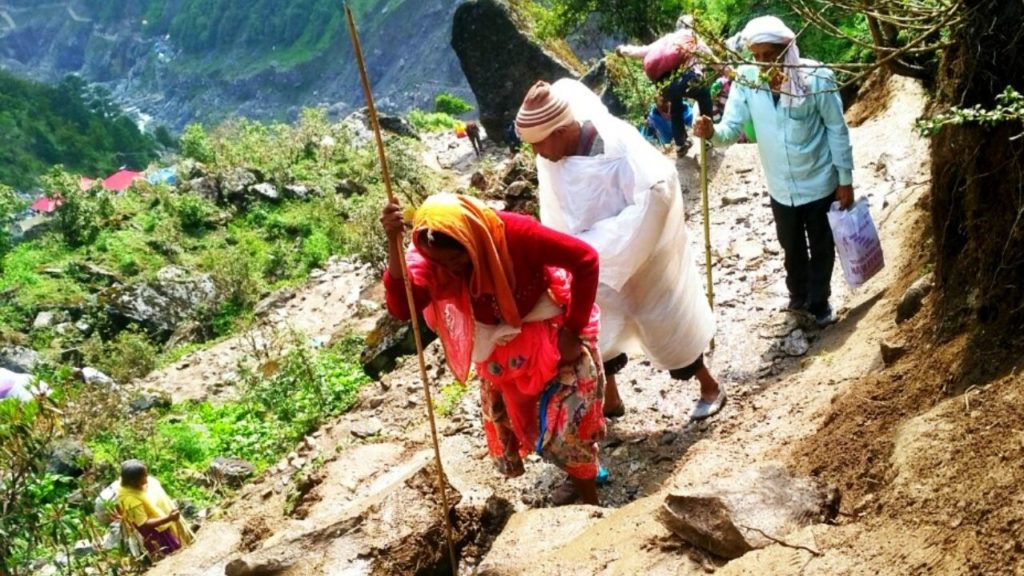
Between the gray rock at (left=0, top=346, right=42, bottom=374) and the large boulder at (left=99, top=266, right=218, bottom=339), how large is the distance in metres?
1.48

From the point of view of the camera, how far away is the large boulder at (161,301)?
14562mm

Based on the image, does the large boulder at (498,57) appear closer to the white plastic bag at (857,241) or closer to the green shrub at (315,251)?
the green shrub at (315,251)

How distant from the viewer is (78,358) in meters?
13.6

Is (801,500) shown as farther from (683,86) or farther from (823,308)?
(683,86)

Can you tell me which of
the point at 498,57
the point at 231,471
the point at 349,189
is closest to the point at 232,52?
the point at 498,57

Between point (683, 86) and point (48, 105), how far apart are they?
47.8 m

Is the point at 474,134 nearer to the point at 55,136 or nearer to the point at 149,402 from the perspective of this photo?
the point at 149,402

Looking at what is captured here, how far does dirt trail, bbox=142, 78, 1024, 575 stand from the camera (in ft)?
7.56

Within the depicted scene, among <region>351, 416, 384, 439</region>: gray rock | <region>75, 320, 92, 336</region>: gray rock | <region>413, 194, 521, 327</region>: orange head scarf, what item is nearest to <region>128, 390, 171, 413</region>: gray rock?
<region>75, 320, 92, 336</region>: gray rock

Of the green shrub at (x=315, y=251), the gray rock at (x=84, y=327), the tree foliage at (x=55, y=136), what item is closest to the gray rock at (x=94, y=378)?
the gray rock at (x=84, y=327)

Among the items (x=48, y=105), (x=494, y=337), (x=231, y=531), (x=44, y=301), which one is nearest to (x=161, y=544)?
(x=231, y=531)

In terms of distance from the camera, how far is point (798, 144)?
4312 mm

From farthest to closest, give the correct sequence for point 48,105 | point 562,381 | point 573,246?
point 48,105 → point 562,381 → point 573,246

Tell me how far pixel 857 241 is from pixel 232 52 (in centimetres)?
8494
